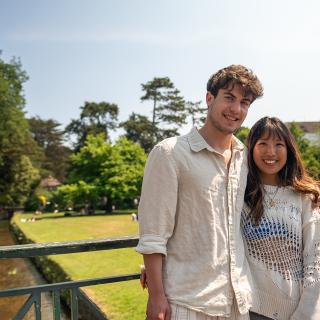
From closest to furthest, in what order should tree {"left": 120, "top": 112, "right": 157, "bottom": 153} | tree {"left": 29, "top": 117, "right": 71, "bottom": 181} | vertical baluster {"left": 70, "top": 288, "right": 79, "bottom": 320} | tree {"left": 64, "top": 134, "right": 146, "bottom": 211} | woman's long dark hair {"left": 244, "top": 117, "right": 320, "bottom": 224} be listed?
1. woman's long dark hair {"left": 244, "top": 117, "right": 320, "bottom": 224}
2. vertical baluster {"left": 70, "top": 288, "right": 79, "bottom": 320}
3. tree {"left": 64, "top": 134, "right": 146, "bottom": 211}
4. tree {"left": 120, "top": 112, "right": 157, "bottom": 153}
5. tree {"left": 29, "top": 117, "right": 71, "bottom": 181}

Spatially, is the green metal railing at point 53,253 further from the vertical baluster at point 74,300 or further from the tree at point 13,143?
the tree at point 13,143

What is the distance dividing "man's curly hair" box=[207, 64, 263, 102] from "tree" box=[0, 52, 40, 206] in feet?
139

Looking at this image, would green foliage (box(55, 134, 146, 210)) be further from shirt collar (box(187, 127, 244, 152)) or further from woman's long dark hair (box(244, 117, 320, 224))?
shirt collar (box(187, 127, 244, 152))

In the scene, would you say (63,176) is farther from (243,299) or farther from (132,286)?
(243,299)

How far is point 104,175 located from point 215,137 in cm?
4061

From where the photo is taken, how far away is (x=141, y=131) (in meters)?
54.8

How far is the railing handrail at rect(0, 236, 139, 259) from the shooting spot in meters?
2.21

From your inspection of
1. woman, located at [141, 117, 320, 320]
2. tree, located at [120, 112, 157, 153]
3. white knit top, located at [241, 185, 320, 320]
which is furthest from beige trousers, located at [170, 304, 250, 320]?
tree, located at [120, 112, 157, 153]

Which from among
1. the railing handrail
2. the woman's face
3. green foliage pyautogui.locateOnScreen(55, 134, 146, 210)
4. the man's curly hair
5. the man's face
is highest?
the man's curly hair

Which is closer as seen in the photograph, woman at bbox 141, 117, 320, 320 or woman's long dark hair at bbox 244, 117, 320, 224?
woman at bbox 141, 117, 320, 320

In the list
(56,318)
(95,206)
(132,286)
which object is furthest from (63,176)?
(56,318)

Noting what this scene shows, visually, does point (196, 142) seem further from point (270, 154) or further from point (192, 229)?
point (270, 154)

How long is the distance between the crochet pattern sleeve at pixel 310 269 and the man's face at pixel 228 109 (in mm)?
674

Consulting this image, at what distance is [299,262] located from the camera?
2.24 meters
